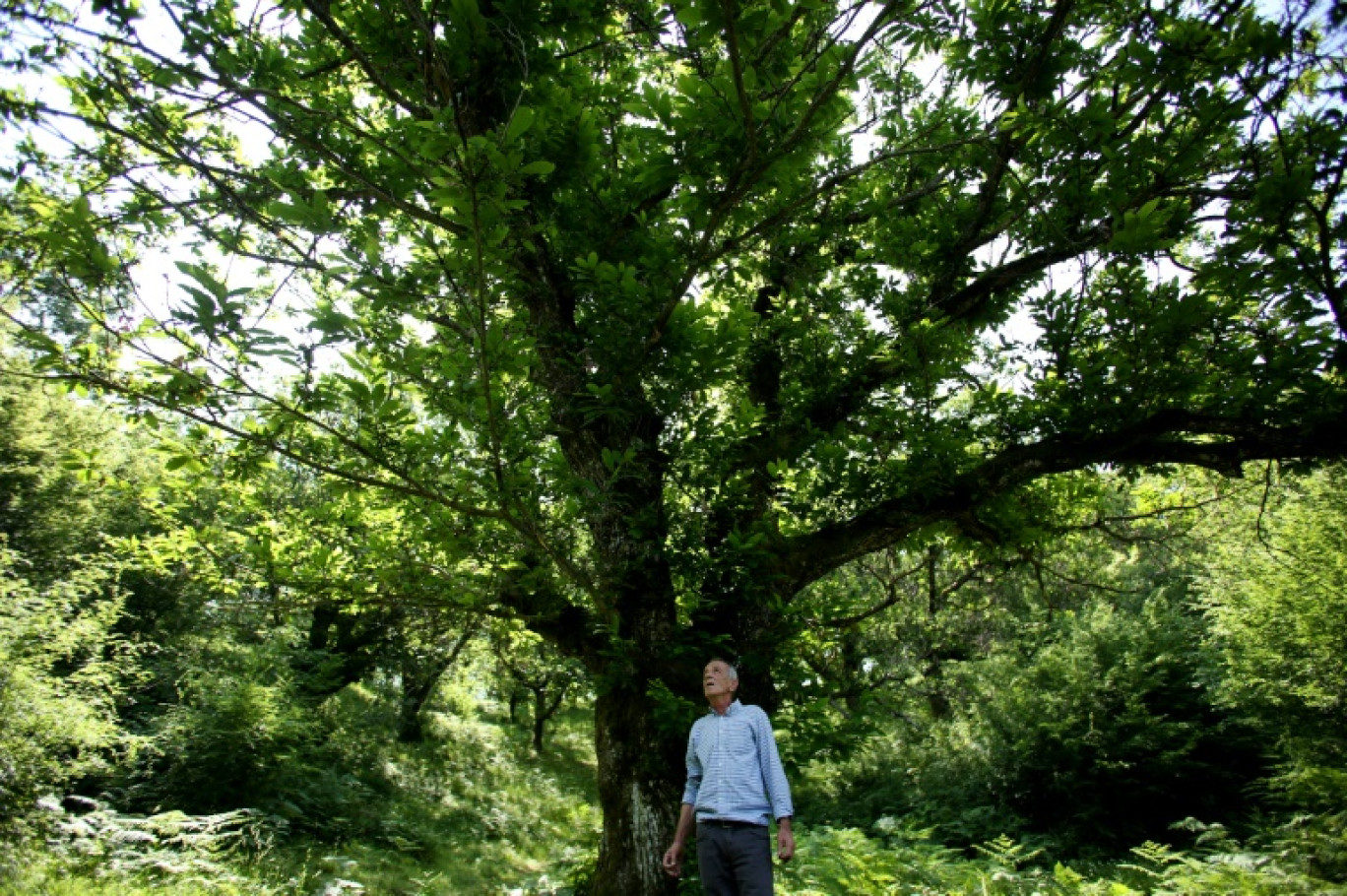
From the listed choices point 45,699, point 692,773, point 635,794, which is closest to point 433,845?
point 45,699

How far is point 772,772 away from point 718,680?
485mm

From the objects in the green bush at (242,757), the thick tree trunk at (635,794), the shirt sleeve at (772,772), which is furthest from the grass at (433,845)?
the shirt sleeve at (772,772)

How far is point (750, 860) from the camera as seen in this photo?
10.7 feet

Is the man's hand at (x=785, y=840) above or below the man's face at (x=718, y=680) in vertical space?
below

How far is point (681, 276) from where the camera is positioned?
136 inches

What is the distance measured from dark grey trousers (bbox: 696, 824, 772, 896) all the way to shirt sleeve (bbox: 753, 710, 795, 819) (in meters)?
0.13

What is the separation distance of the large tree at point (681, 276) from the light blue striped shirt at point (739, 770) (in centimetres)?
35

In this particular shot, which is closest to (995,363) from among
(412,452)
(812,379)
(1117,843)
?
(812,379)

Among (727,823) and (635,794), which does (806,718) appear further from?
(635,794)

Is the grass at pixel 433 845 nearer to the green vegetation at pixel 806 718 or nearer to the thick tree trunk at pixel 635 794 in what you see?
the green vegetation at pixel 806 718

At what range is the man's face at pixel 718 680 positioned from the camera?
3.56 m

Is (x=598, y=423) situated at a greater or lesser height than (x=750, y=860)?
greater

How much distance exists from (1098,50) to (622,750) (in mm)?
4622

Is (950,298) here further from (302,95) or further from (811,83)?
(302,95)
